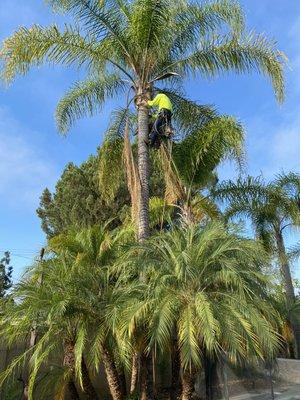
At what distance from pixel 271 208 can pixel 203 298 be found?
10019mm

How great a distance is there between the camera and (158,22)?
1153 centimetres

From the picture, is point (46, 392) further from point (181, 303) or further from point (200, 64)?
point (200, 64)

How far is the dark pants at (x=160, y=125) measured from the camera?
437 inches

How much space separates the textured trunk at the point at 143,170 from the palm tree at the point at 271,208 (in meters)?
5.49

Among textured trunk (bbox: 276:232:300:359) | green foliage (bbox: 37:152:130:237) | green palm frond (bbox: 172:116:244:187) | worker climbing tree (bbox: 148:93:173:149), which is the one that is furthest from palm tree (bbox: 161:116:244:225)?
green foliage (bbox: 37:152:130:237)

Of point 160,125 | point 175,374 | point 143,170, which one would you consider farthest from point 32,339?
point 160,125

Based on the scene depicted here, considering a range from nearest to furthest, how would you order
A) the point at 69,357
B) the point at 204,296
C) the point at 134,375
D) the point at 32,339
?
the point at 204,296 → the point at 32,339 → the point at 69,357 → the point at 134,375

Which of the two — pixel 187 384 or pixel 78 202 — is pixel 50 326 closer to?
pixel 187 384

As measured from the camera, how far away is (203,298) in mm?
8164

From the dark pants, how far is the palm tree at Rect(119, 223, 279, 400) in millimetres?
2599

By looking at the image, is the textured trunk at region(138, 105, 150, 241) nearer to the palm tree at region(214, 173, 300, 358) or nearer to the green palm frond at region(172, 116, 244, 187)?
the green palm frond at region(172, 116, 244, 187)

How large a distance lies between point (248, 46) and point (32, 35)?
5.23 meters

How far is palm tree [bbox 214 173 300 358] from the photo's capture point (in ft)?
53.5

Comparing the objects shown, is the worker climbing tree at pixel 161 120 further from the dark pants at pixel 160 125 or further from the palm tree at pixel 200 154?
the palm tree at pixel 200 154
